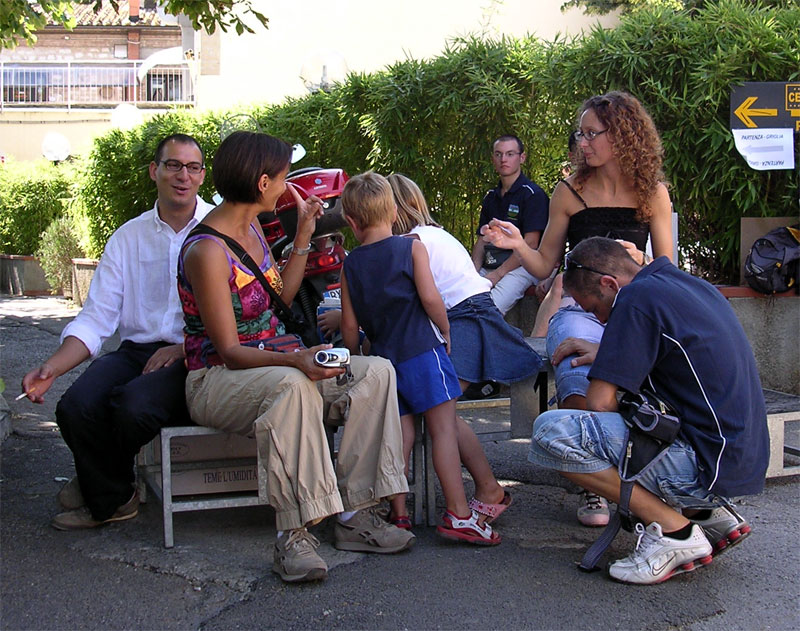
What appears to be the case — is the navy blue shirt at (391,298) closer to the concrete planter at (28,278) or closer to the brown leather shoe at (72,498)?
the brown leather shoe at (72,498)

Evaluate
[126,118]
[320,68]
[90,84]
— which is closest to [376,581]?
[320,68]

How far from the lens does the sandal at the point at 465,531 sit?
4051mm

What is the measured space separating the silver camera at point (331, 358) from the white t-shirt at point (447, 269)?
35.2 inches

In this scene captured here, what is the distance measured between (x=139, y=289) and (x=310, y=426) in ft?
4.62

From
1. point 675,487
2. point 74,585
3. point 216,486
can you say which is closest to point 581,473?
point 675,487

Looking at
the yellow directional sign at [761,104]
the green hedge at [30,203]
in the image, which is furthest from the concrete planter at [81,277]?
the yellow directional sign at [761,104]

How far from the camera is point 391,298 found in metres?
4.10

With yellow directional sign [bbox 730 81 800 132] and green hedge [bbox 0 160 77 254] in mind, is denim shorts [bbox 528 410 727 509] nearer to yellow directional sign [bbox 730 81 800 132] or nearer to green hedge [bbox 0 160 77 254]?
yellow directional sign [bbox 730 81 800 132]

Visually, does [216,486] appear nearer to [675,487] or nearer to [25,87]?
[675,487]

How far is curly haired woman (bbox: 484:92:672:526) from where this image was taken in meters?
4.38

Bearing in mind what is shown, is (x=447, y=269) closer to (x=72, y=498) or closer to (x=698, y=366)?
(x=698, y=366)

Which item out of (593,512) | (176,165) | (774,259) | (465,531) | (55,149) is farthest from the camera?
(55,149)

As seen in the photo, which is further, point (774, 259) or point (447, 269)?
point (774, 259)

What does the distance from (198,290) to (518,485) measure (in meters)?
2.12
